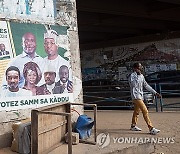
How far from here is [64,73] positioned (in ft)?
24.9

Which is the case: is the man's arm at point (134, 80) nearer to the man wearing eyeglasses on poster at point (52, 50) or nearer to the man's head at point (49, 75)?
the man wearing eyeglasses on poster at point (52, 50)

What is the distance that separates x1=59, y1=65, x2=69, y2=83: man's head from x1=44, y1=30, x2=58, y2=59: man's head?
350 millimetres

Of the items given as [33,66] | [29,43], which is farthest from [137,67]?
[29,43]

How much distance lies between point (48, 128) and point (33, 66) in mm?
1555

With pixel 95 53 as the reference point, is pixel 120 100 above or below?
below

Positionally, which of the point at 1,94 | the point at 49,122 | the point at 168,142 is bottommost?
the point at 168,142

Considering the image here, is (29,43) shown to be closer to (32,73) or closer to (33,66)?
(33,66)

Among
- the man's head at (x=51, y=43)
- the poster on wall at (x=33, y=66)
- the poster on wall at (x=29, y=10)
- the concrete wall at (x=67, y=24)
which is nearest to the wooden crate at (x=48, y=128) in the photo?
the poster on wall at (x=33, y=66)

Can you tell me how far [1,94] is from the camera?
253 inches

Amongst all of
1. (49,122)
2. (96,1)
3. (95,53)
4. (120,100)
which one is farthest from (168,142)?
(95,53)

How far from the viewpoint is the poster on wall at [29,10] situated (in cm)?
663

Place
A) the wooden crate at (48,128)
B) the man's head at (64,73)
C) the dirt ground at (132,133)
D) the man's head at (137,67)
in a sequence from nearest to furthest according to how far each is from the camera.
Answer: the wooden crate at (48,128) < the dirt ground at (132,133) < the man's head at (64,73) < the man's head at (137,67)

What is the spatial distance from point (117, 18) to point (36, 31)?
54.8 feet

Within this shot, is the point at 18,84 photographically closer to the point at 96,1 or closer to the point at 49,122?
the point at 49,122
